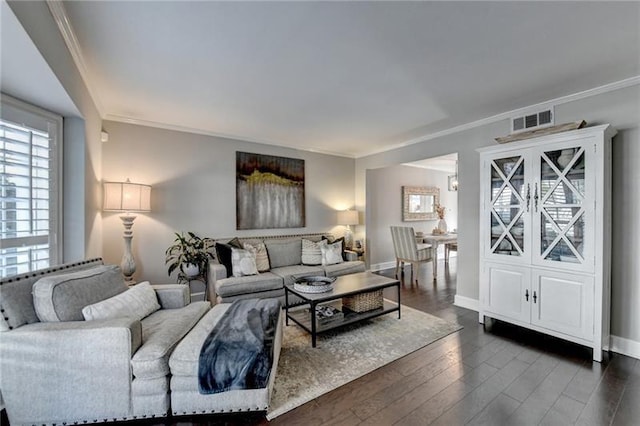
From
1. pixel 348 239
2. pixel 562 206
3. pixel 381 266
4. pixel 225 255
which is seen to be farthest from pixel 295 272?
pixel 562 206

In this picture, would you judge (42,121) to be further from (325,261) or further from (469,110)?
(469,110)

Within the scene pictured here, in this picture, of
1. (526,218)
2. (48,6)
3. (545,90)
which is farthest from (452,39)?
(48,6)

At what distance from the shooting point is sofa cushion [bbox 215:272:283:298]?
3246 mm

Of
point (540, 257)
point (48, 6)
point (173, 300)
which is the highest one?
point (48, 6)

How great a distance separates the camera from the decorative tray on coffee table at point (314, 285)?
2762mm

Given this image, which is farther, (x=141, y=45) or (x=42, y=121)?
(x=42, y=121)

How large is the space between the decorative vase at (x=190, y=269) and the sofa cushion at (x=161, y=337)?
1209 millimetres

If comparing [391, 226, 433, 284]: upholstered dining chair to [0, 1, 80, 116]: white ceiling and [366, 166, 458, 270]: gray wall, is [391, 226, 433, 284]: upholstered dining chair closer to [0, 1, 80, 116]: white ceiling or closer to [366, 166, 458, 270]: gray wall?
[366, 166, 458, 270]: gray wall

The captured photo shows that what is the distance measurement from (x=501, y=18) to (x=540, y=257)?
2198mm

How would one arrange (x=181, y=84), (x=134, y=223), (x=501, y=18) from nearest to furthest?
(x=501, y=18), (x=181, y=84), (x=134, y=223)

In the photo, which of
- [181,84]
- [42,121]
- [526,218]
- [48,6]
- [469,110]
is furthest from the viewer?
[469,110]

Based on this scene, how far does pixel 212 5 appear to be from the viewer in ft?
5.21

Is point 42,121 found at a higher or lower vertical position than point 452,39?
lower

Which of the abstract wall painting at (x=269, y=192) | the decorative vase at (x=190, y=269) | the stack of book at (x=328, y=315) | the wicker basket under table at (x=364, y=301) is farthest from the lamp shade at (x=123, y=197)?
the wicker basket under table at (x=364, y=301)
